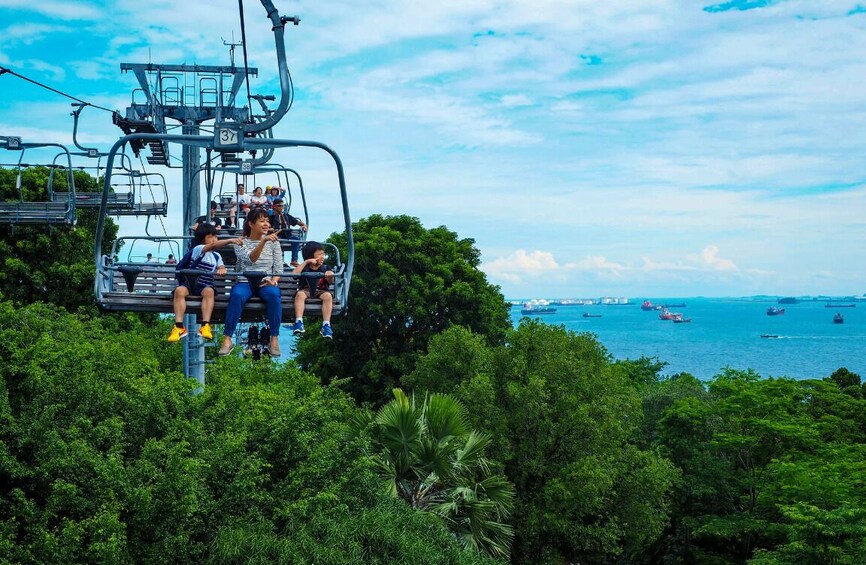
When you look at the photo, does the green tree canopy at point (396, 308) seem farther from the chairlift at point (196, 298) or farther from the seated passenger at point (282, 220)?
the chairlift at point (196, 298)

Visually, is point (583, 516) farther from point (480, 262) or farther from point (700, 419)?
point (480, 262)

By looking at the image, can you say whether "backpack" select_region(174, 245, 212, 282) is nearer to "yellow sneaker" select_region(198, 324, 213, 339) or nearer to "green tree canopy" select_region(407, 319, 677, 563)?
"yellow sneaker" select_region(198, 324, 213, 339)

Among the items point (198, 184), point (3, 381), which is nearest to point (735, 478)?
point (198, 184)

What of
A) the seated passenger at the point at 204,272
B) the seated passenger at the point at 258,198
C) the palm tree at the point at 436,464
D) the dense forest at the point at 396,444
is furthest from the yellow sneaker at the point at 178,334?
the palm tree at the point at 436,464

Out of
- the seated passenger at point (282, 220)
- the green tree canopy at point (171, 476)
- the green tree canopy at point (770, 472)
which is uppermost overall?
the seated passenger at point (282, 220)

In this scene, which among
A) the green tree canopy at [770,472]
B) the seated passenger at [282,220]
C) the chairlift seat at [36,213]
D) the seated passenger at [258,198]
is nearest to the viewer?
the seated passenger at [282,220]

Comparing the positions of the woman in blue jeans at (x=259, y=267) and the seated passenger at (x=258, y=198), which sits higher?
the seated passenger at (x=258, y=198)
